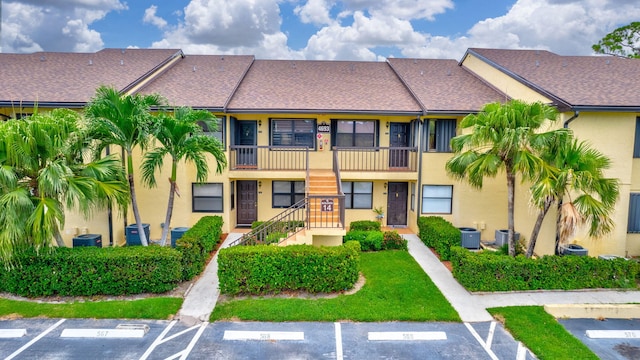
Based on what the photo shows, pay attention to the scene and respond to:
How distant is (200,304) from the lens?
9.39 m

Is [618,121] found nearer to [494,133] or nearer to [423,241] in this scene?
[494,133]

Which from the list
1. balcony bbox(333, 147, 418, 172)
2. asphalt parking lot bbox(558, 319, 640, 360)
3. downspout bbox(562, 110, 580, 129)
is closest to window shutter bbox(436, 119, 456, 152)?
balcony bbox(333, 147, 418, 172)

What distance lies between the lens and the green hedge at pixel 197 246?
1075 cm

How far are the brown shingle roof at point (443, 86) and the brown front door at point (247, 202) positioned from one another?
28.7ft

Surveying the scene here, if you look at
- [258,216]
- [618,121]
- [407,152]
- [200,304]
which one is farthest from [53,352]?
[618,121]

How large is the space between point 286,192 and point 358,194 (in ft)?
11.4

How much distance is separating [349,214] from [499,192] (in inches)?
261

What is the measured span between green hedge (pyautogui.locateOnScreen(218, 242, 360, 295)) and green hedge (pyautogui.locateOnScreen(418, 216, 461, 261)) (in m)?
4.72

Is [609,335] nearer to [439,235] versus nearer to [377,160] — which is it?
[439,235]

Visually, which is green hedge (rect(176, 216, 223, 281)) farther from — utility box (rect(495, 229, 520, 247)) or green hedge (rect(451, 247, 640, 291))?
utility box (rect(495, 229, 520, 247))

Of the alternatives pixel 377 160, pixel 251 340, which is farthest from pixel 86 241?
pixel 377 160

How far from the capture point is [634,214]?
12.3 metres

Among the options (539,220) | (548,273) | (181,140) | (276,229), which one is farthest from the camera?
(276,229)

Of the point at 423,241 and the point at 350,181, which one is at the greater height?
the point at 350,181
